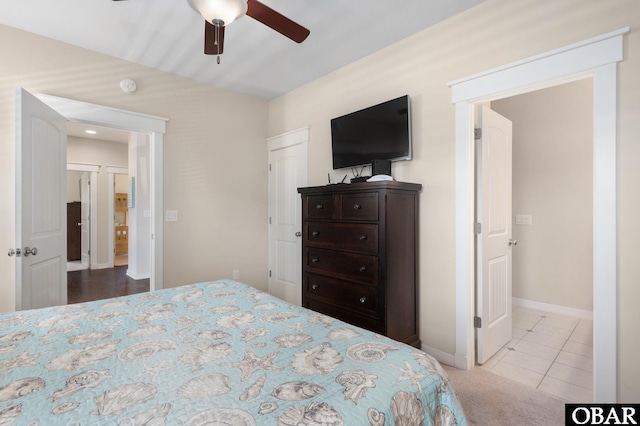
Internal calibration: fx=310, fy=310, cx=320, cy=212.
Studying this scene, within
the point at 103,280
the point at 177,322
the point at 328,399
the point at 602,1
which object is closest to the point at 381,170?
the point at 602,1

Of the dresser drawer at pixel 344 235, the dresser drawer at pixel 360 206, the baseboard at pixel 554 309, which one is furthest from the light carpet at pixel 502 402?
the baseboard at pixel 554 309

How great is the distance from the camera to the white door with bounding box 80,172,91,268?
6.45 m

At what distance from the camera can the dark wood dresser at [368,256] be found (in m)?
2.27

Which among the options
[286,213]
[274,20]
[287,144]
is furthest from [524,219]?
[274,20]

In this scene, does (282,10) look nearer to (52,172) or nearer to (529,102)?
(52,172)

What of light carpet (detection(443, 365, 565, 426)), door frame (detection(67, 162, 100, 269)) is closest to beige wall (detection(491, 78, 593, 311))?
light carpet (detection(443, 365, 565, 426))

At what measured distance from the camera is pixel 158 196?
330cm

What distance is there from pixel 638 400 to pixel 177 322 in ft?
7.88

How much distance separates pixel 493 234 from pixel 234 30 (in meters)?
2.70

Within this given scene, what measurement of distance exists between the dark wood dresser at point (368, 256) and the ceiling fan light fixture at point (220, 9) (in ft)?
4.37

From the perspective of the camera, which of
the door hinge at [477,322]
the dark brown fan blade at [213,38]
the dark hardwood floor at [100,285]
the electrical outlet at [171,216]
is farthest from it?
the dark hardwood floor at [100,285]

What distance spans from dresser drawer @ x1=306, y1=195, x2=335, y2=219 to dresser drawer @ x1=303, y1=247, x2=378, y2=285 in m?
0.31

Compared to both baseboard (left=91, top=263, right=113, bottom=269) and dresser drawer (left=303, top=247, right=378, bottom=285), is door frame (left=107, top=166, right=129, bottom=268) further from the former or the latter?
dresser drawer (left=303, top=247, right=378, bottom=285)

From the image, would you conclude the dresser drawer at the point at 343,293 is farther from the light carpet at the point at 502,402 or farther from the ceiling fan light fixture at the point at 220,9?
the ceiling fan light fixture at the point at 220,9
